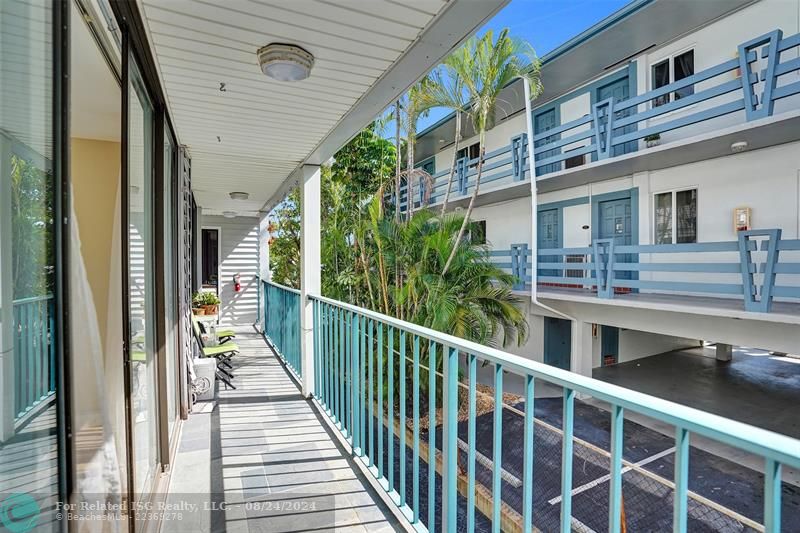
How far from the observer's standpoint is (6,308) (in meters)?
0.73

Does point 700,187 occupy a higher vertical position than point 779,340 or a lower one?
higher

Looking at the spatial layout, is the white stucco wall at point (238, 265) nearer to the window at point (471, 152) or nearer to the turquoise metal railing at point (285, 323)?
the turquoise metal railing at point (285, 323)

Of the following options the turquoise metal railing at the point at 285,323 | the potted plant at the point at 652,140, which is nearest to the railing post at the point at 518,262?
the potted plant at the point at 652,140

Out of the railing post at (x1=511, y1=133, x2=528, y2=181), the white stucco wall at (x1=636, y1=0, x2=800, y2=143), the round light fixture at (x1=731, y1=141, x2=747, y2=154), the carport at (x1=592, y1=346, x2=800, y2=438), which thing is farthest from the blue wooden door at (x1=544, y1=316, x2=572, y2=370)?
the round light fixture at (x1=731, y1=141, x2=747, y2=154)

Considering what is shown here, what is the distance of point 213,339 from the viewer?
16.9 ft

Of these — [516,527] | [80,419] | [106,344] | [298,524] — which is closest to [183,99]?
[106,344]

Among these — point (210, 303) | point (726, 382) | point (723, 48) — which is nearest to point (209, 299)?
point (210, 303)

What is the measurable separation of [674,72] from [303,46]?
7466mm

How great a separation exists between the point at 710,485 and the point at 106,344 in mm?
6429

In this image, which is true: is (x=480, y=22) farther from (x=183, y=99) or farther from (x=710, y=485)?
(x=710, y=485)

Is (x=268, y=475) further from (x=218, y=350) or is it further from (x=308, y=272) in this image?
(x=218, y=350)

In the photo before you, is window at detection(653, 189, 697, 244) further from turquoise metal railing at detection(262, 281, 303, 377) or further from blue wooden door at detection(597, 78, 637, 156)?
turquoise metal railing at detection(262, 281, 303, 377)

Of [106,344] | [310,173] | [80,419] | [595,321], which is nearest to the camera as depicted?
[80,419]

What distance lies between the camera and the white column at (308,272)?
3947 mm
